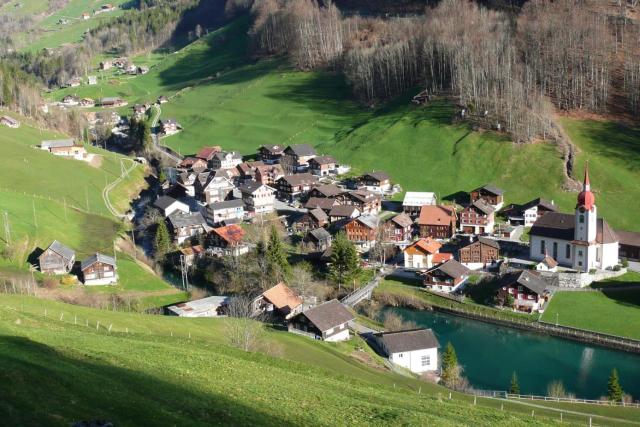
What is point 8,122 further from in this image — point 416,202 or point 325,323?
point 325,323

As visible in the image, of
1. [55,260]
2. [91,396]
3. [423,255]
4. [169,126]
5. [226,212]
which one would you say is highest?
[91,396]

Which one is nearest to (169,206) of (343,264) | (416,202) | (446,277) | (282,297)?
(343,264)

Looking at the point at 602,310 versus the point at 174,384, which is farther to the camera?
the point at 602,310

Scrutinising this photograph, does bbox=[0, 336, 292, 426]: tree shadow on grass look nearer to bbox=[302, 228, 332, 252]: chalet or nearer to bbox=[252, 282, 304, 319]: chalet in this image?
bbox=[252, 282, 304, 319]: chalet

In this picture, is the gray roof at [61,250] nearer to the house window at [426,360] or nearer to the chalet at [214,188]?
the chalet at [214,188]

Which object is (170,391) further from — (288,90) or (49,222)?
(288,90)

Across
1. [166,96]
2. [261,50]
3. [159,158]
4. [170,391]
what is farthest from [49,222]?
→ [261,50]
